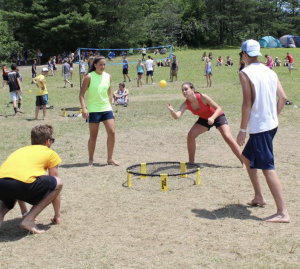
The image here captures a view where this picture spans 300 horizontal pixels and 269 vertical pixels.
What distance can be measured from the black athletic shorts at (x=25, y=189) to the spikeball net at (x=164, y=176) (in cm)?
188

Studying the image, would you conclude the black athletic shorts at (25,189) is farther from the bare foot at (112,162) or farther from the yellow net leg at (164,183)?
the bare foot at (112,162)

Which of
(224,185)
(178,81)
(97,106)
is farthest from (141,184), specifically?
(178,81)

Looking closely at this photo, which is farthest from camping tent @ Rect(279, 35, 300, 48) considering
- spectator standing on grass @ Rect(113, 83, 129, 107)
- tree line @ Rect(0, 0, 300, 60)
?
spectator standing on grass @ Rect(113, 83, 129, 107)

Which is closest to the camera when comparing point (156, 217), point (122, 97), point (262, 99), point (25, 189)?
point (25, 189)

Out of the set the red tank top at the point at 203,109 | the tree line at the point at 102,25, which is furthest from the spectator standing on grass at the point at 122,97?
the tree line at the point at 102,25

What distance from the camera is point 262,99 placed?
5.18 meters

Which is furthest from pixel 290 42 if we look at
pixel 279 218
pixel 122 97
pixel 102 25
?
pixel 279 218

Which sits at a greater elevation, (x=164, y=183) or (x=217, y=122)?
(x=217, y=122)

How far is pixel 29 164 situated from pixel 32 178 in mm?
165

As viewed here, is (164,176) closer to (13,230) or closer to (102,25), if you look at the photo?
(13,230)

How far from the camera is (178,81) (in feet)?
96.8

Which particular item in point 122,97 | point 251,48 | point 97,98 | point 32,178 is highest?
point 251,48

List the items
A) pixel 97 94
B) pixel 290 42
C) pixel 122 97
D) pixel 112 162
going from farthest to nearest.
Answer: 1. pixel 290 42
2. pixel 122 97
3. pixel 112 162
4. pixel 97 94

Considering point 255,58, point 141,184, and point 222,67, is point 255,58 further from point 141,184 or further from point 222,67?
point 222,67
